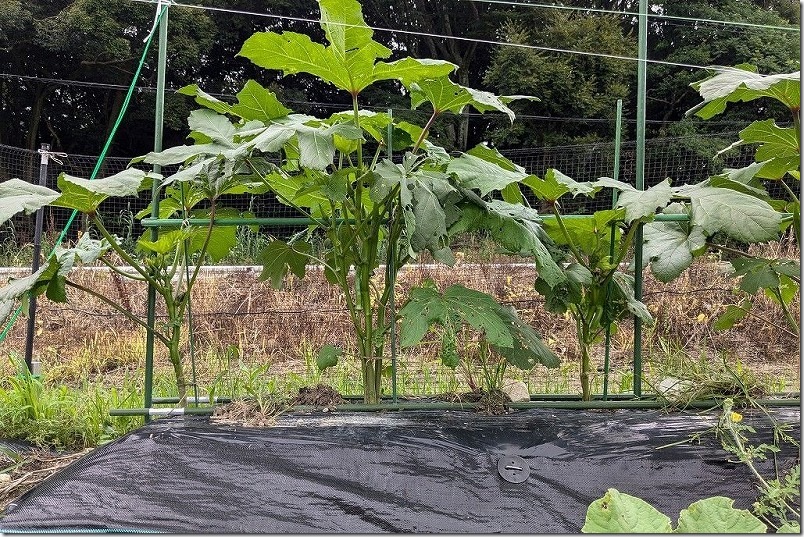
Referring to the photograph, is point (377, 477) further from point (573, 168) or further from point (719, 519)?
point (573, 168)

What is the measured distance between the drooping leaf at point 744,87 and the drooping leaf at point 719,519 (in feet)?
4.23

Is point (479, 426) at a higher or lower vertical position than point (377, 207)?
lower

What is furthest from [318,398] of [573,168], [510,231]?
[573,168]

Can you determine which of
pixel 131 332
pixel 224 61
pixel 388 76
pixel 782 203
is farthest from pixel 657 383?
pixel 224 61

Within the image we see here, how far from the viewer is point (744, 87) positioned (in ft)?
5.93

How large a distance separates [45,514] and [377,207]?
4.00 ft

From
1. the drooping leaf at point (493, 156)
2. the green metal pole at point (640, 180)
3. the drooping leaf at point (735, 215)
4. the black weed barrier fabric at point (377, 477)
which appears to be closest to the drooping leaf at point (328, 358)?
the black weed barrier fabric at point (377, 477)

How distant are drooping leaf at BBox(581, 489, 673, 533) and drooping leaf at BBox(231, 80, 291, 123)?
5.42ft

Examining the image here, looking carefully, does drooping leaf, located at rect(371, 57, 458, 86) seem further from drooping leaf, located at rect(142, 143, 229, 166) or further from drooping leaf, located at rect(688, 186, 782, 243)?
drooping leaf, located at rect(688, 186, 782, 243)

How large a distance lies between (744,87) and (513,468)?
1311 millimetres

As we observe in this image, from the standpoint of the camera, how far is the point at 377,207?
6.54 feet

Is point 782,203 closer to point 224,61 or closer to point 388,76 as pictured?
point 388,76

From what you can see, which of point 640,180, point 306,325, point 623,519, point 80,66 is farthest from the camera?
point 80,66

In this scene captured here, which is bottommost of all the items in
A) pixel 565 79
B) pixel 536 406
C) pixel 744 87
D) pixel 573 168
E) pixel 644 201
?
pixel 536 406
